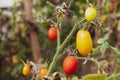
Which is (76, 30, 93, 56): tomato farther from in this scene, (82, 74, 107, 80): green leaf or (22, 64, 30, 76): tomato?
(22, 64, 30, 76): tomato

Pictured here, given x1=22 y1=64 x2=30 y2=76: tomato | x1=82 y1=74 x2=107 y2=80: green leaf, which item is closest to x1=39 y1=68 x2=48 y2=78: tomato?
x1=22 y1=64 x2=30 y2=76: tomato

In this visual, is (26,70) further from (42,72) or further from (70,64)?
(70,64)

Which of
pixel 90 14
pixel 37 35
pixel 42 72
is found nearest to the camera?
pixel 90 14

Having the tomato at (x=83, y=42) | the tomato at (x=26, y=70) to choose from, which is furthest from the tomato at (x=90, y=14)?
the tomato at (x=26, y=70)

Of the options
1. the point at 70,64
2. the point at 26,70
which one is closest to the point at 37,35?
the point at 26,70

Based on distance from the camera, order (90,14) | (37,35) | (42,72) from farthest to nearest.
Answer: (37,35), (42,72), (90,14)

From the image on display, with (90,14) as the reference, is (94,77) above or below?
below

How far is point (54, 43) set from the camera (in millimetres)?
2436

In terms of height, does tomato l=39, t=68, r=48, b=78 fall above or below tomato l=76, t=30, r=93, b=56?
below

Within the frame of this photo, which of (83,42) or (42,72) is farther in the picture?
(42,72)

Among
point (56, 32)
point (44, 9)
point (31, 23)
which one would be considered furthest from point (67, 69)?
point (44, 9)

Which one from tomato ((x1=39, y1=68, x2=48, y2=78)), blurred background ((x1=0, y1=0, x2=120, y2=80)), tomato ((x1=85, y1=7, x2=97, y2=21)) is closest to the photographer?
tomato ((x1=85, y1=7, x2=97, y2=21))

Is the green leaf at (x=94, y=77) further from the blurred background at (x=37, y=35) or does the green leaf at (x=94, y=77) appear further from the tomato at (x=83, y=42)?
the blurred background at (x=37, y=35)

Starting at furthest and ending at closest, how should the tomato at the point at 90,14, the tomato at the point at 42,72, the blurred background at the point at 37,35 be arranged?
the blurred background at the point at 37,35 → the tomato at the point at 42,72 → the tomato at the point at 90,14
